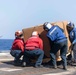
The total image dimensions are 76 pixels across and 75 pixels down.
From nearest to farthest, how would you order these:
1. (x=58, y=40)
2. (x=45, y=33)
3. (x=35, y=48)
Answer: (x=58, y=40), (x=35, y=48), (x=45, y=33)

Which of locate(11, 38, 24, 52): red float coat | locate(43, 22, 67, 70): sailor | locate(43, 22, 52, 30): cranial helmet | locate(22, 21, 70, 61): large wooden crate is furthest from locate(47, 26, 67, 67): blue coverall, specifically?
locate(11, 38, 24, 52): red float coat

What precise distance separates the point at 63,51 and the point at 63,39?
0.43 m

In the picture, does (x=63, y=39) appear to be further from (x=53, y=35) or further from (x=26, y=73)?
(x=26, y=73)

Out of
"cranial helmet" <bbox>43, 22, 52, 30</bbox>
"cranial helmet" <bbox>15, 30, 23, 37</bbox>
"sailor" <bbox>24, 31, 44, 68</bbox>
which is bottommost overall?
"sailor" <bbox>24, 31, 44, 68</bbox>

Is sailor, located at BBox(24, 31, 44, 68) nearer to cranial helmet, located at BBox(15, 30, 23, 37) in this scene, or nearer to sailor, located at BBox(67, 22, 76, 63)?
cranial helmet, located at BBox(15, 30, 23, 37)

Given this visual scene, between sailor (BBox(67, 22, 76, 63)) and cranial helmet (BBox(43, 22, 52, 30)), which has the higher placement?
cranial helmet (BBox(43, 22, 52, 30))

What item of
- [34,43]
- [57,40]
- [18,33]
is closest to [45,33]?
[34,43]

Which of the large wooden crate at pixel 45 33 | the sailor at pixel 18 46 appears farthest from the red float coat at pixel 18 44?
the large wooden crate at pixel 45 33

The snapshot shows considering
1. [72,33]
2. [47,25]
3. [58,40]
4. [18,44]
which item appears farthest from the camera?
[18,44]

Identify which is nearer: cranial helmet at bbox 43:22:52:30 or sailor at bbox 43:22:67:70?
sailor at bbox 43:22:67:70

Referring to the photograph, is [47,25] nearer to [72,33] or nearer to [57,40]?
[57,40]

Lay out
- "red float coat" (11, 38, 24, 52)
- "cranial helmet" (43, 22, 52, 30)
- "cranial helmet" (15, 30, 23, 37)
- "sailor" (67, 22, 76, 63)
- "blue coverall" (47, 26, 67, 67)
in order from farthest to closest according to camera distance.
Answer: "cranial helmet" (15, 30, 23, 37) → "red float coat" (11, 38, 24, 52) → "sailor" (67, 22, 76, 63) → "cranial helmet" (43, 22, 52, 30) → "blue coverall" (47, 26, 67, 67)

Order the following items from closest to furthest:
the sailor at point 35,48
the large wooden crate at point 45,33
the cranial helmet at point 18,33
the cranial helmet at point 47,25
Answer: the cranial helmet at point 47,25, the sailor at point 35,48, the large wooden crate at point 45,33, the cranial helmet at point 18,33

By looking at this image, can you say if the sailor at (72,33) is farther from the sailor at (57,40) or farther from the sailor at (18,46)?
the sailor at (18,46)
